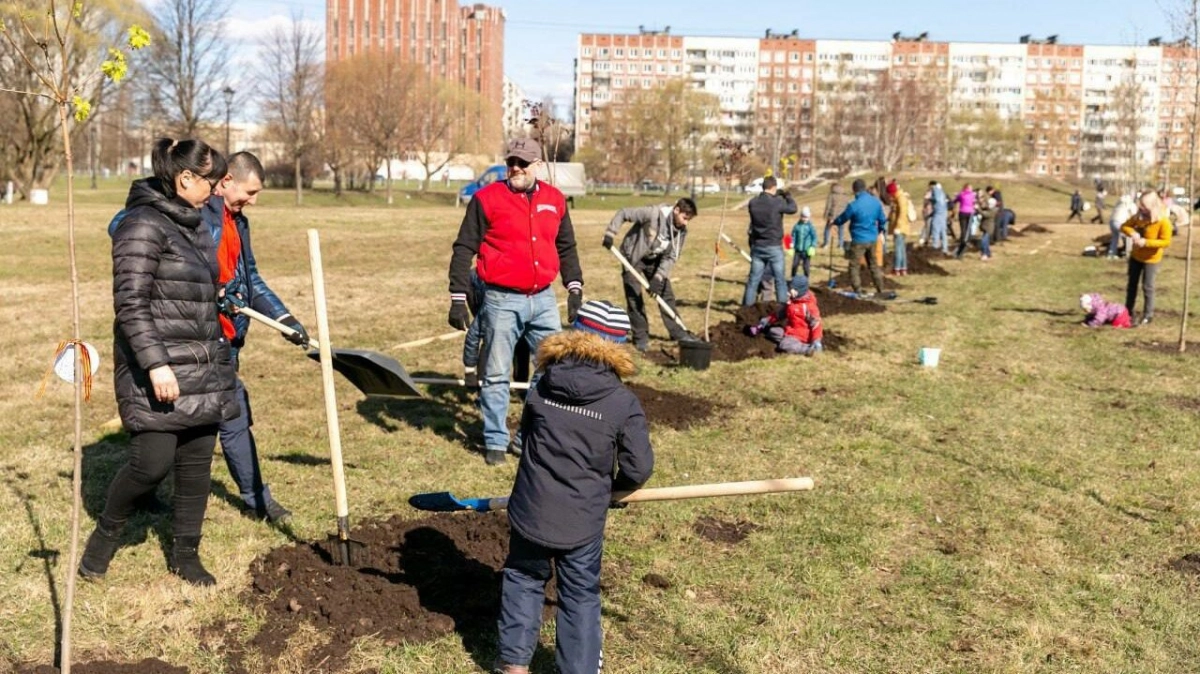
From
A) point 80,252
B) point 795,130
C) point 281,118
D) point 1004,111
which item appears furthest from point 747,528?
point 1004,111

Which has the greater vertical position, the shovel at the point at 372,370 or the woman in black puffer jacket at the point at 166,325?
the woman in black puffer jacket at the point at 166,325

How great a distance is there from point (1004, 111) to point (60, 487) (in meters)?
144

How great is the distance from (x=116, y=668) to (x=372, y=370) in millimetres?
2496

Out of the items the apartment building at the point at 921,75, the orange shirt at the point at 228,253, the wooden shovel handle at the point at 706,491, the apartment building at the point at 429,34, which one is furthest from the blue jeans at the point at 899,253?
the apartment building at the point at 429,34

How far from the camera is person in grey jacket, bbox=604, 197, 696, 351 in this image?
11.0m

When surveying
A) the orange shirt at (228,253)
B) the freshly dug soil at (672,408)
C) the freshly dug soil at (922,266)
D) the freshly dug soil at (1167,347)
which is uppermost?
the orange shirt at (228,253)

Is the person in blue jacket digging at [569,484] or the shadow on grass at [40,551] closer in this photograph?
the person in blue jacket digging at [569,484]

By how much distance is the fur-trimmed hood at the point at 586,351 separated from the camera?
3.70 metres

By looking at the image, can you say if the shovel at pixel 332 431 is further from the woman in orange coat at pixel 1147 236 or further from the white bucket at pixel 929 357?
the woman in orange coat at pixel 1147 236

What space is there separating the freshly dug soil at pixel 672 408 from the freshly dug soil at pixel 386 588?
115 inches

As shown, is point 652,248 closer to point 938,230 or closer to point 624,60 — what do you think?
point 938,230

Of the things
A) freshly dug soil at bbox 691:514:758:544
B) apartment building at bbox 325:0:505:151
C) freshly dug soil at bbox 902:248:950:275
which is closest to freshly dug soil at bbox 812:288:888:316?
freshly dug soil at bbox 902:248:950:275

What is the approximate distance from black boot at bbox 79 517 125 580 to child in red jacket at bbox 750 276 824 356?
8.05 metres

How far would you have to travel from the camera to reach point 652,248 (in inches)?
438
